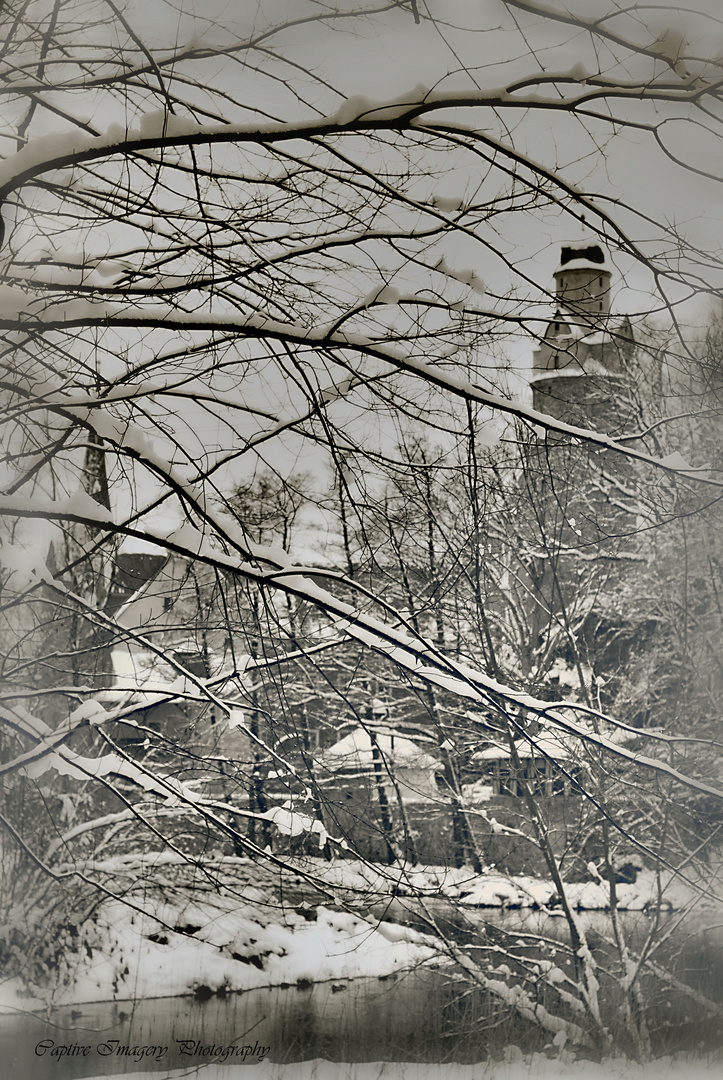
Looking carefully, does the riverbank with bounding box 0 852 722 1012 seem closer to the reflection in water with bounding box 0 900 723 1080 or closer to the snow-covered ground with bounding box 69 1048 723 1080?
the reflection in water with bounding box 0 900 723 1080

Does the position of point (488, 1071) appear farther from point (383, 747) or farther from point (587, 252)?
point (587, 252)

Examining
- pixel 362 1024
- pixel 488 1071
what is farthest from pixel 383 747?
pixel 488 1071

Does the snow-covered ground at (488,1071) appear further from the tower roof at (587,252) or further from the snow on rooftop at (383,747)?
the tower roof at (587,252)

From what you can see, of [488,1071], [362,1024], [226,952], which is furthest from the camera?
[226,952]

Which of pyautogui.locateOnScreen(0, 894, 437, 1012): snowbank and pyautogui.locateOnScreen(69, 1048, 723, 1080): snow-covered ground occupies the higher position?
pyautogui.locateOnScreen(0, 894, 437, 1012): snowbank

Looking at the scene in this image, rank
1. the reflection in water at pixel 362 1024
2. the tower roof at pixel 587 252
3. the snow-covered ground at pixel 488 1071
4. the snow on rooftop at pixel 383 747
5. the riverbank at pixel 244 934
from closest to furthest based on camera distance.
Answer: the tower roof at pixel 587 252 < the snow-covered ground at pixel 488 1071 < the reflection in water at pixel 362 1024 < the riverbank at pixel 244 934 < the snow on rooftop at pixel 383 747

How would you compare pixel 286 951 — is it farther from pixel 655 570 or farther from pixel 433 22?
pixel 433 22

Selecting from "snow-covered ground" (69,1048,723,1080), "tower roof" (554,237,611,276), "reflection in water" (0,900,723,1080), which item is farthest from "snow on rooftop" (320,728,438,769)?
"tower roof" (554,237,611,276)

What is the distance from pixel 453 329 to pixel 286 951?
21.2 ft

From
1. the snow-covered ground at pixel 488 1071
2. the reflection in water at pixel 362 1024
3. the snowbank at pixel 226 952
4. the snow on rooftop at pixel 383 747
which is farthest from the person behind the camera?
the snow on rooftop at pixel 383 747

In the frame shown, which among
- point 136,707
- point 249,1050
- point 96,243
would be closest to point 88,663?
point 249,1050

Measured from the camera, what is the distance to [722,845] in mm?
5520

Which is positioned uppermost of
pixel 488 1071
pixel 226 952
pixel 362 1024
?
pixel 226 952

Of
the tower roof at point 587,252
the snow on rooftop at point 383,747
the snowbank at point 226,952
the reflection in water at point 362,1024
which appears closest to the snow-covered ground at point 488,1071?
the reflection in water at point 362,1024
